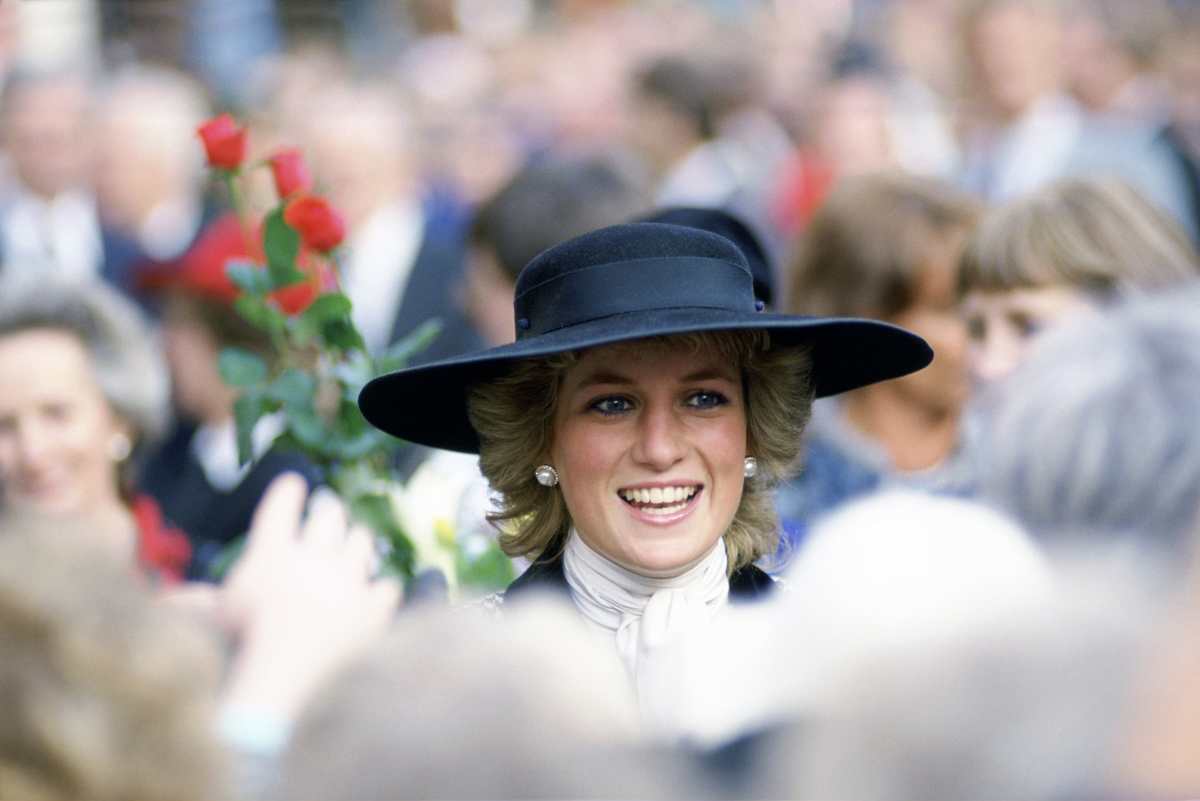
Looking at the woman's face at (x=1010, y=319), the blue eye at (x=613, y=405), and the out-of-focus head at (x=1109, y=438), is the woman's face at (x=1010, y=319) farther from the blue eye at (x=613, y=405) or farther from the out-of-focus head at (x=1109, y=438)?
the out-of-focus head at (x=1109, y=438)

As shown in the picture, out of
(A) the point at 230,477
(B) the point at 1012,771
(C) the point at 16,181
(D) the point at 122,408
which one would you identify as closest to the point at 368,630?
(B) the point at 1012,771

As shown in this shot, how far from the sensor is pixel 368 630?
2365 millimetres

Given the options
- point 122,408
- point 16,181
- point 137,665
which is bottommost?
point 137,665

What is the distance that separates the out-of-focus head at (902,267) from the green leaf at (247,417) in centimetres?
178

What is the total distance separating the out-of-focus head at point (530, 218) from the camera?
488 centimetres

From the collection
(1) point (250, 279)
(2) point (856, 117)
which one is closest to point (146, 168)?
(2) point (856, 117)

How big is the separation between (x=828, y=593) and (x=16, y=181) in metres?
7.37

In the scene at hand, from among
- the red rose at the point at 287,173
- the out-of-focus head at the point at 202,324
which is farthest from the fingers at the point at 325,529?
the out-of-focus head at the point at 202,324

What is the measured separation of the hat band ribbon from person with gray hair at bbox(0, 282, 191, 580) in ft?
6.12

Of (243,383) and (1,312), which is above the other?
(1,312)

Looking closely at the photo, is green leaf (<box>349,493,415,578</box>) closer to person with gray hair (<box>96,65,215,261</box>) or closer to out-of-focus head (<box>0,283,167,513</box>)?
out-of-focus head (<box>0,283,167,513</box>)

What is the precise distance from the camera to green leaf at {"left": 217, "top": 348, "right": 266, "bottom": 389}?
3.42 metres

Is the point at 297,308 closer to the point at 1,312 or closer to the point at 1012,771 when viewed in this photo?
the point at 1,312

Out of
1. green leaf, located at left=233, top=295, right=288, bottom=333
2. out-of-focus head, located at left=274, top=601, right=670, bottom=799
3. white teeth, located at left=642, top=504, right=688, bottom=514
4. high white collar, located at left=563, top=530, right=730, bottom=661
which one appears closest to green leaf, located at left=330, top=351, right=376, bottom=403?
green leaf, located at left=233, top=295, right=288, bottom=333
